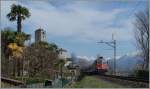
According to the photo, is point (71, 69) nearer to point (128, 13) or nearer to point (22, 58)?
point (22, 58)

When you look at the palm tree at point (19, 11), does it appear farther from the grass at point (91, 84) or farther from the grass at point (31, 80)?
the grass at point (91, 84)

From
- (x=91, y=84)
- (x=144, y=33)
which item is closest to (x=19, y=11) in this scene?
(x=91, y=84)

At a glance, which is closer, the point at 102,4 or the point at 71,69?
the point at 102,4

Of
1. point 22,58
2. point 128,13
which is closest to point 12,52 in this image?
point 22,58

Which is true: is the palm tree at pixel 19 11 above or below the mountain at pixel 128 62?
above

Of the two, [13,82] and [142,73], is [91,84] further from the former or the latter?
[13,82]

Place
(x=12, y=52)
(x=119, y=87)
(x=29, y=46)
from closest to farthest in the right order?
(x=119, y=87)
(x=12, y=52)
(x=29, y=46)

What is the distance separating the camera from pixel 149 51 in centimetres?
498

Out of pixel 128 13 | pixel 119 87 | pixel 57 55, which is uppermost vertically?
pixel 128 13

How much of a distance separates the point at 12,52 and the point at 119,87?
1225 millimetres

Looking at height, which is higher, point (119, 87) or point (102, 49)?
point (102, 49)

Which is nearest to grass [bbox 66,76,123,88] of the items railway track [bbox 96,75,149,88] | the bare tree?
railway track [bbox 96,75,149,88]

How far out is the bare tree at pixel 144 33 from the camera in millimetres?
5052

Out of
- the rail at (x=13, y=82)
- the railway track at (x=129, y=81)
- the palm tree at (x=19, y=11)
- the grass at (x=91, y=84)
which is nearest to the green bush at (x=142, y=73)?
the railway track at (x=129, y=81)
